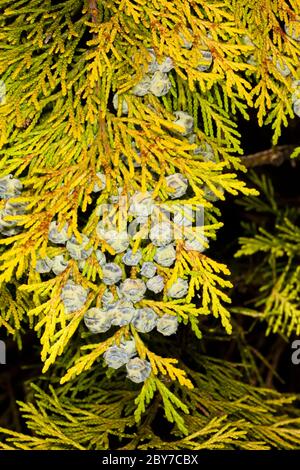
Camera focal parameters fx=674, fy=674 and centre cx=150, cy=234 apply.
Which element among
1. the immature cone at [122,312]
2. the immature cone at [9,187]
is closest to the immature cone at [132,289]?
the immature cone at [122,312]

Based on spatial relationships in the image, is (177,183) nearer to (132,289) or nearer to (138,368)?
(132,289)

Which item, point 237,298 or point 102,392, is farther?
point 237,298

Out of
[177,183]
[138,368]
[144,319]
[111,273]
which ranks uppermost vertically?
[177,183]

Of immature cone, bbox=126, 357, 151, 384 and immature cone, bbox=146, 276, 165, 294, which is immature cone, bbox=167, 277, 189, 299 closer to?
immature cone, bbox=146, 276, 165, 294

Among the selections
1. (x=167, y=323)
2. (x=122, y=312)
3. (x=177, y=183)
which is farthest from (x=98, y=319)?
(x=177, y=183)

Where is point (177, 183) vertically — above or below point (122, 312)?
above

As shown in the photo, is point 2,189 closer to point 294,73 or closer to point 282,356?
point 294,73

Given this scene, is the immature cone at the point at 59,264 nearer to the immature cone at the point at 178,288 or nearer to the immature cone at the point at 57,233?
the immature cone at the point at 57,233

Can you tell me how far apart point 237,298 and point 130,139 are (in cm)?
167

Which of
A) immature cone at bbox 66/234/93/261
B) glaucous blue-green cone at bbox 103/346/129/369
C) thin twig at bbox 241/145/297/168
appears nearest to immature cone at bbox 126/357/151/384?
glaucous blue-green cone at bbox 103/346/129/369

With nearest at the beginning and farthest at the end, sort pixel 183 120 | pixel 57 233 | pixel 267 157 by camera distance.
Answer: pixel 57 233, pixel 183 120, pixel 267 157

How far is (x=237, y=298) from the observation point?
115 inches
